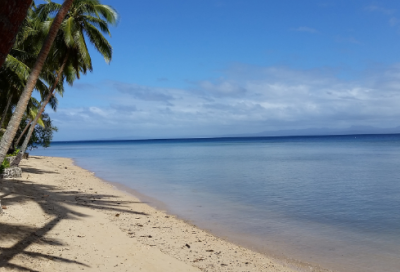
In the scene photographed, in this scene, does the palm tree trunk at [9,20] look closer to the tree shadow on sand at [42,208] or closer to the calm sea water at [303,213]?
the tree shadow on sand at [42,208]

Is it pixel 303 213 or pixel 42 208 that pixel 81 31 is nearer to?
pixel 42 208

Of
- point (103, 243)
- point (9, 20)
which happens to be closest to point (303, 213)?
point (103, 243)

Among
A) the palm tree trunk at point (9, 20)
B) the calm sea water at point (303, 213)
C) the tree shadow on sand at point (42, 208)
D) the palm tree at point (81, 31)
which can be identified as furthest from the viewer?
the palm tree at point (81, 31)

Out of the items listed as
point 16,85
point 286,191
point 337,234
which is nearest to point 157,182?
point 286,191

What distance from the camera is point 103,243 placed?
7.42m

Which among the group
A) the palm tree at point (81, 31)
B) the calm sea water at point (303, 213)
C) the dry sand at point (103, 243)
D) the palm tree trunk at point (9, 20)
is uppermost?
the palm tree at point (81, 31)

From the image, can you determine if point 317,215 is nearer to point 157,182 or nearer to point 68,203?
point 68,203

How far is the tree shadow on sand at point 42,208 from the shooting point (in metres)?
6.07

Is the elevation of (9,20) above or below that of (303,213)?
above

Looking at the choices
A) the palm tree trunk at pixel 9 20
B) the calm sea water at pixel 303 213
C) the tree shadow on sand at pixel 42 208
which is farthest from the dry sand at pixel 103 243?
the palm tree trunk at pixel 9 20

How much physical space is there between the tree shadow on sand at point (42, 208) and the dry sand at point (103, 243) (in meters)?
0.02

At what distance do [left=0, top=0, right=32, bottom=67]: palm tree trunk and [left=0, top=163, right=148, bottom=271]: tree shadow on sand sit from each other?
413 centimetres

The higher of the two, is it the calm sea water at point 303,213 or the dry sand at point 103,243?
the dry sand at point 103,243

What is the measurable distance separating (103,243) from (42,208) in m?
3.34
